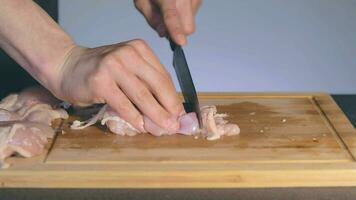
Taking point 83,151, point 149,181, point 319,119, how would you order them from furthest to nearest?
point 319,119, point 83,151, point 149,181

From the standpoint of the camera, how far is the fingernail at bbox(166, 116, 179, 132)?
4.72ft

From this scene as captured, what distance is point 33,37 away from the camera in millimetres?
1381

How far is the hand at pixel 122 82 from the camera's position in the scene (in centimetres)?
137

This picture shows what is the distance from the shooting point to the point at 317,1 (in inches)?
91.4

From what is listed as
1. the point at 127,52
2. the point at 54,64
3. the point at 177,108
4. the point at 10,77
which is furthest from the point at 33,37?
the point at 10,77

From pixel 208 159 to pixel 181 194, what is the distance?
96 millimetres

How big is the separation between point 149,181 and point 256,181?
7.7 inches

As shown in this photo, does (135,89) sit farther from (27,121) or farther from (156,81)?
(27,121)

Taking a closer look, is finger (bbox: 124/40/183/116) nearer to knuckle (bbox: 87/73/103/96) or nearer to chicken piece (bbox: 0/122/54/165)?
knuckle (bbox: 87/73/103/96)

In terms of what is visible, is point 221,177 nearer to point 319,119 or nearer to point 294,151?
point 294,151

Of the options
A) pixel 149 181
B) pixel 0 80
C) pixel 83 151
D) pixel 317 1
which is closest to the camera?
pixel 149 181

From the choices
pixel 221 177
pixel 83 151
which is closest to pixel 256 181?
pixel 221 177

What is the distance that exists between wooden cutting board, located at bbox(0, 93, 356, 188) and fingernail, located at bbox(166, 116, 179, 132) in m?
0.02

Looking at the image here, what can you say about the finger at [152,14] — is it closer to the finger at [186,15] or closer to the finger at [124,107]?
the finger at [186,15]
